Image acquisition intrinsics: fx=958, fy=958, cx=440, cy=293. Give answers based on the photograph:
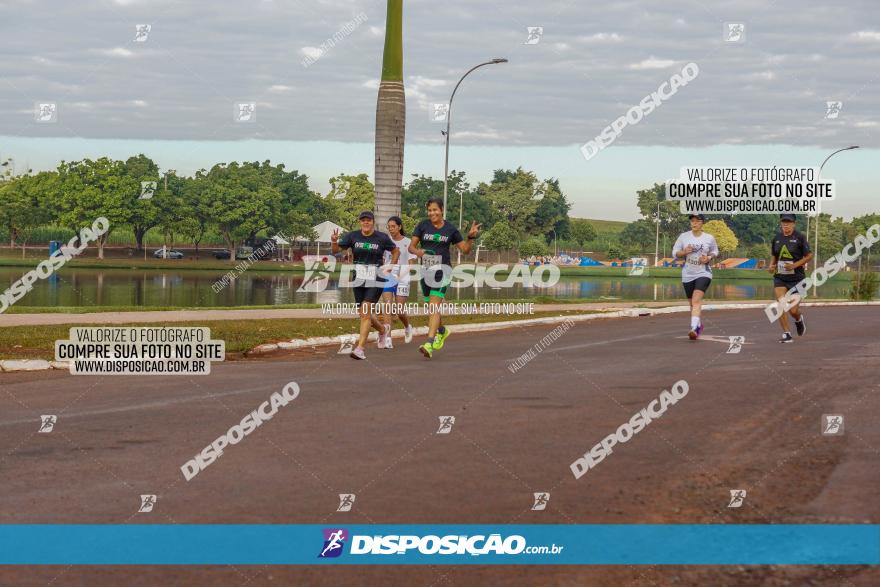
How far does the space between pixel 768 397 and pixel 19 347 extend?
10277mm

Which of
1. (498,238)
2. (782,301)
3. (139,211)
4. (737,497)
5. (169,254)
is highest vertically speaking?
(139,211)

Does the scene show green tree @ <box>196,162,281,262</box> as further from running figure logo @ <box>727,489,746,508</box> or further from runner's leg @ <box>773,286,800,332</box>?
running figure logo @ <box>727,489,746,508</box>

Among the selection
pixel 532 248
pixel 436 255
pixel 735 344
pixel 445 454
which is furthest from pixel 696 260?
pixel 532 248

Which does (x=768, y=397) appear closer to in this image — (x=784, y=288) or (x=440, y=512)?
(x=440, y=512)

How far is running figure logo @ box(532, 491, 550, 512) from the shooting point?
568cm

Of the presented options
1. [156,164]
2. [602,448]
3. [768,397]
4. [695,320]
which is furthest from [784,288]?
[156,164]

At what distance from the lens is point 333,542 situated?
16.5 ft

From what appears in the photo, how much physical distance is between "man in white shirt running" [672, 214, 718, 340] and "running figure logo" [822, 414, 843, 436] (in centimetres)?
866

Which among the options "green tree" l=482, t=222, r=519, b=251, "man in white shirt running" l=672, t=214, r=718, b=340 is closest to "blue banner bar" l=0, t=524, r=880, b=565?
"man in white shirt running" l=672, t=214, r=718, b=340

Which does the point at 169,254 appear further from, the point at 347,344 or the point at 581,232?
the point at 347,344

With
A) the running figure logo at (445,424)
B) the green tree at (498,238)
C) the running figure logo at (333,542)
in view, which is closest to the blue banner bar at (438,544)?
the running figure logo at (333,542)

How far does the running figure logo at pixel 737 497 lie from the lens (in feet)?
19.2

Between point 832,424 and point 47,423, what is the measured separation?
22.1 ft

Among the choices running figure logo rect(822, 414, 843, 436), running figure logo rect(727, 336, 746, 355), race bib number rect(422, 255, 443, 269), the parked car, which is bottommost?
running figure logo rect(727, 336, 746, 355)
